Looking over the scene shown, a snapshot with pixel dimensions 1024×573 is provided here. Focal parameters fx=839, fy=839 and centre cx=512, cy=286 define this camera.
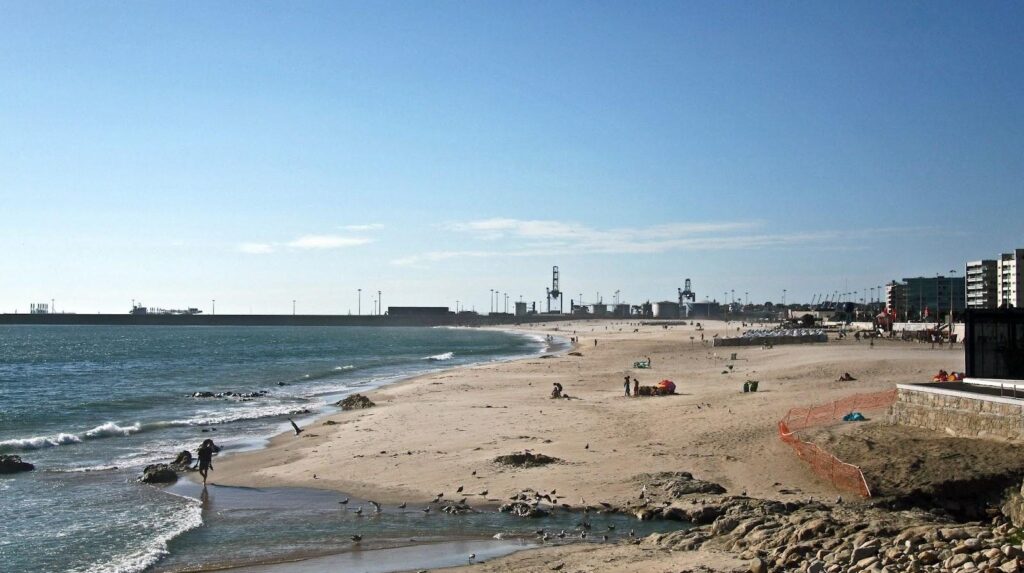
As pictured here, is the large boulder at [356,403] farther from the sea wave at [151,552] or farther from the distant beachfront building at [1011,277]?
the distant beachfront building at [1011,277]

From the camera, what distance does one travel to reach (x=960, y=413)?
19.8 meters

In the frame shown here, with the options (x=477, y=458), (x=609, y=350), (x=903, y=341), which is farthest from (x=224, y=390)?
(x=903, y=341)

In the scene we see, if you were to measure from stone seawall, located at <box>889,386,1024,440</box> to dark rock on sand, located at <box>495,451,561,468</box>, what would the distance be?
30.2 ft

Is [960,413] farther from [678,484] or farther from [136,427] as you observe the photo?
[136,427]

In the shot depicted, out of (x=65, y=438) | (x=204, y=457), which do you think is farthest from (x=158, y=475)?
(x=65, y=438)

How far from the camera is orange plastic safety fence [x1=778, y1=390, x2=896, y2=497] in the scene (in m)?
18.1

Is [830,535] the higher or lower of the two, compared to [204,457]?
higher

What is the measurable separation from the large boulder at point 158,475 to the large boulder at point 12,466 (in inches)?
183

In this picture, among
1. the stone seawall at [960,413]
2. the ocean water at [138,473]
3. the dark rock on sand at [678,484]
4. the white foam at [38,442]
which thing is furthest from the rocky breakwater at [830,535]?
the white foam at [38,442]

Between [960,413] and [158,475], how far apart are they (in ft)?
68.1

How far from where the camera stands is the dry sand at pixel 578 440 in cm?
2005

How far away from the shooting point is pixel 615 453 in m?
23.9

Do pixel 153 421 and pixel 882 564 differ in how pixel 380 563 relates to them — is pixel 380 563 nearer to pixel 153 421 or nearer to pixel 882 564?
pixel 882 564

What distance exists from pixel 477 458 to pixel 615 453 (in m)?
3.96
